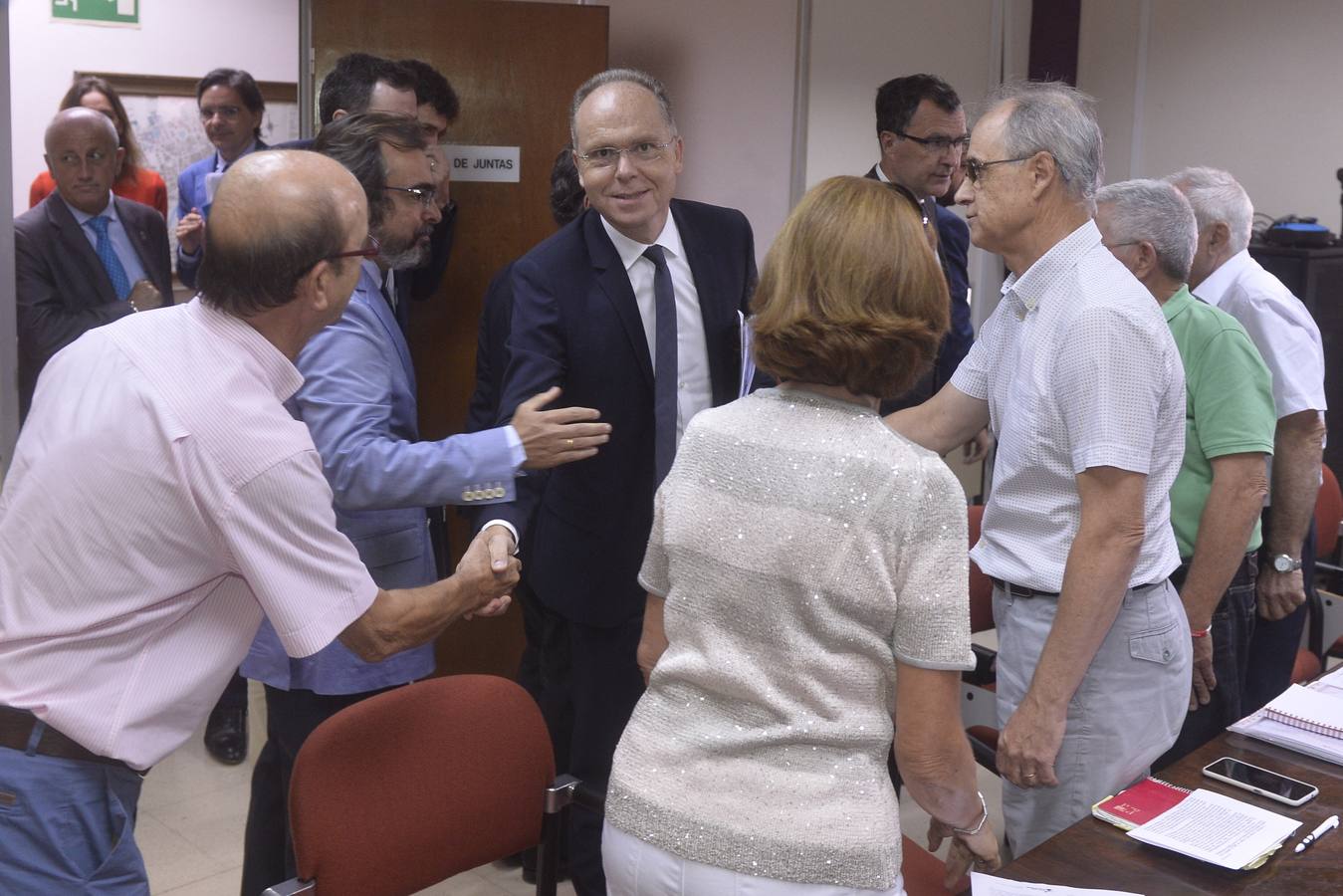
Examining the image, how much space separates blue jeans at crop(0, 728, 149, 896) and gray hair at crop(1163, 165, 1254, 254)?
103 inches

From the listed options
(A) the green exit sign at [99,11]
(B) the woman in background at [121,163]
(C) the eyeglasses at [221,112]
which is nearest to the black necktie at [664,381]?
(C) the eyeglasses at [221,112]

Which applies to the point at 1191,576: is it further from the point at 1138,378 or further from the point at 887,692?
the point at 887,692

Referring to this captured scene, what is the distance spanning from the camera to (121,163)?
16.0 feet

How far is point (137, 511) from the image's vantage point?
1.55 metres

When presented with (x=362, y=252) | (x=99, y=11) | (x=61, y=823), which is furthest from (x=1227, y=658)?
(x=99, y=11)

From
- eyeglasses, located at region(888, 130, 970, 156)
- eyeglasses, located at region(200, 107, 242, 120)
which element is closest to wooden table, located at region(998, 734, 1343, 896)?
eyeglasses, located at region(888, 130, 970, 156)

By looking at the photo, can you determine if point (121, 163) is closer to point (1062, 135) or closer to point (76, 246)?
point (76, 246)

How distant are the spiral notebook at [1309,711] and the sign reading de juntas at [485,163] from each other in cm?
269

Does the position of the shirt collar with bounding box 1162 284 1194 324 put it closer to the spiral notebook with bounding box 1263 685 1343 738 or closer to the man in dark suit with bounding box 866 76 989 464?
the spiral notebook with bounding box 1263 685 1343 738

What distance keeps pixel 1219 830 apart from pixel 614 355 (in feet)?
4.23

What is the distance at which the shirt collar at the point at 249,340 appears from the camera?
64.6 inches

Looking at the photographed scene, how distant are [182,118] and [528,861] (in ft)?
13.0

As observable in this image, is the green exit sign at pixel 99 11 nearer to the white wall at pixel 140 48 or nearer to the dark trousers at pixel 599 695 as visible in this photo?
the white wall at pixel 140 48

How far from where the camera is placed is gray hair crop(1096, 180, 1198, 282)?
2.49 m
